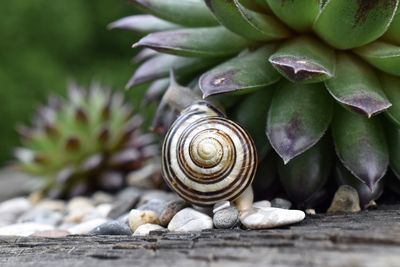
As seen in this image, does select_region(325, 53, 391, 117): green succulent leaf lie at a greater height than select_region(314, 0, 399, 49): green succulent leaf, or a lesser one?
lesser

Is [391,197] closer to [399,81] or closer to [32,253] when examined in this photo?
[399,81]

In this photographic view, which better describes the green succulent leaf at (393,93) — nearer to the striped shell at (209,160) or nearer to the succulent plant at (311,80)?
the succulent plant at (311,80)

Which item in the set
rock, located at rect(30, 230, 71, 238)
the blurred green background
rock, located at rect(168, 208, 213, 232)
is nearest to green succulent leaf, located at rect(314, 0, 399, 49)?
rock, located at rect(168, 208, 213, 232)

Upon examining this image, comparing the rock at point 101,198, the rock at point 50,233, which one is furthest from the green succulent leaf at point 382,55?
the rock at point 101,198

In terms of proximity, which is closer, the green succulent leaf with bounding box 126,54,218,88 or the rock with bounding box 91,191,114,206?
the green succulent leaf with bounding box 126,54,218,88

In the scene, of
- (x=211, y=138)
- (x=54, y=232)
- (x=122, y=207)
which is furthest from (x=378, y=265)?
(x=122, y=207)

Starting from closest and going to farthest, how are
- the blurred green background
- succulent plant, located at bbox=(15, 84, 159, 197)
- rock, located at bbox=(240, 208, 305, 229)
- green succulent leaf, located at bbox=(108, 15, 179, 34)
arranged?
rock, located at bbox=(240, 208, 305, 229)
green succulent leaf, located at bbox=(108, 15, 179, 34)
succulent plant, located at bbox=(15, 84, 159, 197)
the blurred green background

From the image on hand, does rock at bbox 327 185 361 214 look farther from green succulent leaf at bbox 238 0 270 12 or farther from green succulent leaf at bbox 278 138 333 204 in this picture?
green succulent leaf at bbox 238 0 270 12

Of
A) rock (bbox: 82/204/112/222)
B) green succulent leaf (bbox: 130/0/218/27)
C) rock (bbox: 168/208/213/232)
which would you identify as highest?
green succulent leaf (bbox: 130/0/218/27)
